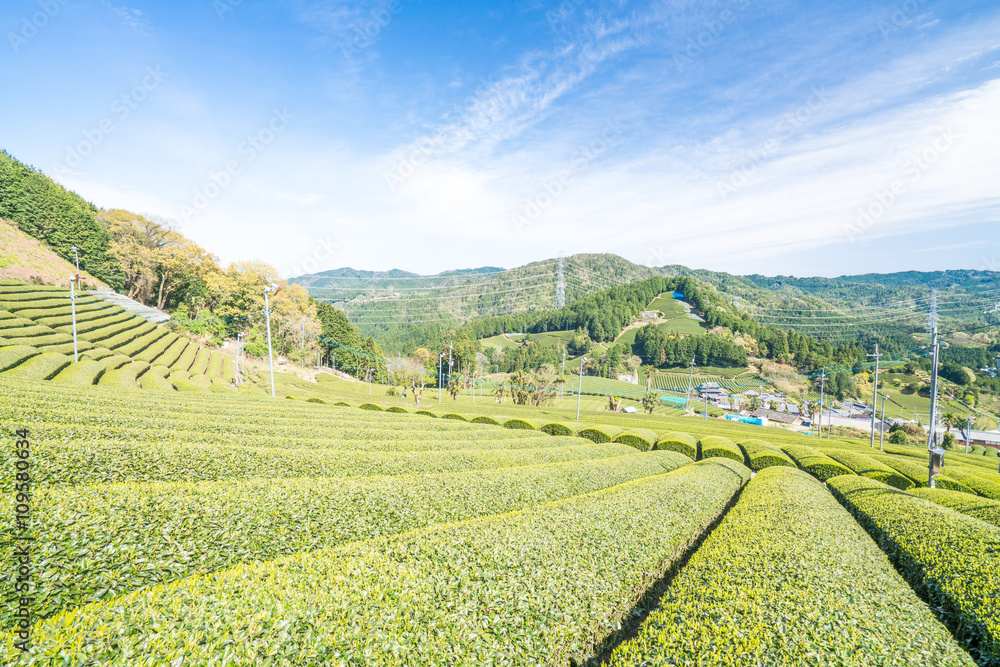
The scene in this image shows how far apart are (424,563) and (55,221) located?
8445 centimetres

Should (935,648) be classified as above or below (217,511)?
below

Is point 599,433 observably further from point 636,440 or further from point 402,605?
point 402,605

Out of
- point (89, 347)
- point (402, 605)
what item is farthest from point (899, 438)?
point (89, 347)

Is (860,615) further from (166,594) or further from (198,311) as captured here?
(198,311)

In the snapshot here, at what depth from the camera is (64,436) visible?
1056 cm

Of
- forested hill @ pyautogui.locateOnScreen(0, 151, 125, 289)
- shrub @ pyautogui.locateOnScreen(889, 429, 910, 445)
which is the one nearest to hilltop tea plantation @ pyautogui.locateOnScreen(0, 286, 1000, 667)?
shrub @ pyautogui.locateOnScreen(889, 429, 910, 445)

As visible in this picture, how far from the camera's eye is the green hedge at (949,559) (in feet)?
25.0

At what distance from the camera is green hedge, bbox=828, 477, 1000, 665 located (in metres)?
7.62

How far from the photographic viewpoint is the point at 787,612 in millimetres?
6805

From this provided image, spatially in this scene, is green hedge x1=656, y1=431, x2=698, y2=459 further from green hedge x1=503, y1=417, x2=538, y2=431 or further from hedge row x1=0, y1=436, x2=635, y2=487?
hedge row x1=0, y1=436, x2=635, y2=487

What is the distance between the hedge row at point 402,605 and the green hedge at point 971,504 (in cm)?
1417

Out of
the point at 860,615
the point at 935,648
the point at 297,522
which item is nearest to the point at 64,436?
the point at 297,522

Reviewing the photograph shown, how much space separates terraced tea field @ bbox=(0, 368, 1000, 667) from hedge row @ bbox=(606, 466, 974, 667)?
5 cm

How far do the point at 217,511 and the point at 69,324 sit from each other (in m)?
42.6
